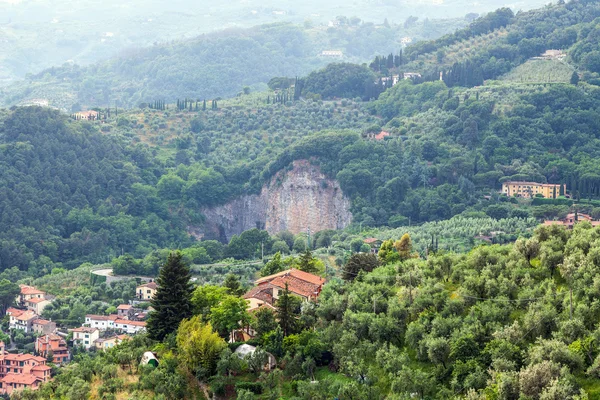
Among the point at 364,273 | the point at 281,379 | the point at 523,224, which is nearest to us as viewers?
the point at 281,379

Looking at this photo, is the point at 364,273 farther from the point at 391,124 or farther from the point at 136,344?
the point at 391,124

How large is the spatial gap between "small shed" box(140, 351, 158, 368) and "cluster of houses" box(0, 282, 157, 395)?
53.6 ft

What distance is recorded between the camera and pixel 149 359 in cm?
5047

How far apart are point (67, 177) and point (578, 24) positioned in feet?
213

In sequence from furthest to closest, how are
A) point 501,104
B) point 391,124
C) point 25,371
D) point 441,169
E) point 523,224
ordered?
point 391,124
point 501,104
point 441,169
point 523,224
point 25,371

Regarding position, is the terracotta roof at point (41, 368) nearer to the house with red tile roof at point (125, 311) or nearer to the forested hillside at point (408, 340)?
the house with red tile roof at point (125, 311)

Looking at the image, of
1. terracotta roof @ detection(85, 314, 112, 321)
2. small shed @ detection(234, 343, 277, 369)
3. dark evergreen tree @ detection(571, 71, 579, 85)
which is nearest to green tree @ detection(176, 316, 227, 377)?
small shed @ detection(234, 343, 277, 369)

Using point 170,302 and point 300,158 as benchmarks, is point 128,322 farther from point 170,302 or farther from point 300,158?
point 300,158

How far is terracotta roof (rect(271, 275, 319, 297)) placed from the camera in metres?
56.2

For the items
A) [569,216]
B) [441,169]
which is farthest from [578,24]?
[569,216]

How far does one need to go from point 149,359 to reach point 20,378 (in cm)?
2261

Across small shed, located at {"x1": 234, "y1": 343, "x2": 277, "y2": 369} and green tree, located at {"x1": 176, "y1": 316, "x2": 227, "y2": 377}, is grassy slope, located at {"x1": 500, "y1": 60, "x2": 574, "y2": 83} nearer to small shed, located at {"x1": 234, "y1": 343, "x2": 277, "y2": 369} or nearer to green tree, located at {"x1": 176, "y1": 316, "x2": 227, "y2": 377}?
small shed, located at {"x1": 234, "y1": 343, "x2": 277, "y2": 369}

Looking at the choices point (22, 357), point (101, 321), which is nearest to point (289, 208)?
point (101, 321)

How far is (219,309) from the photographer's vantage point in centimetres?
5147
